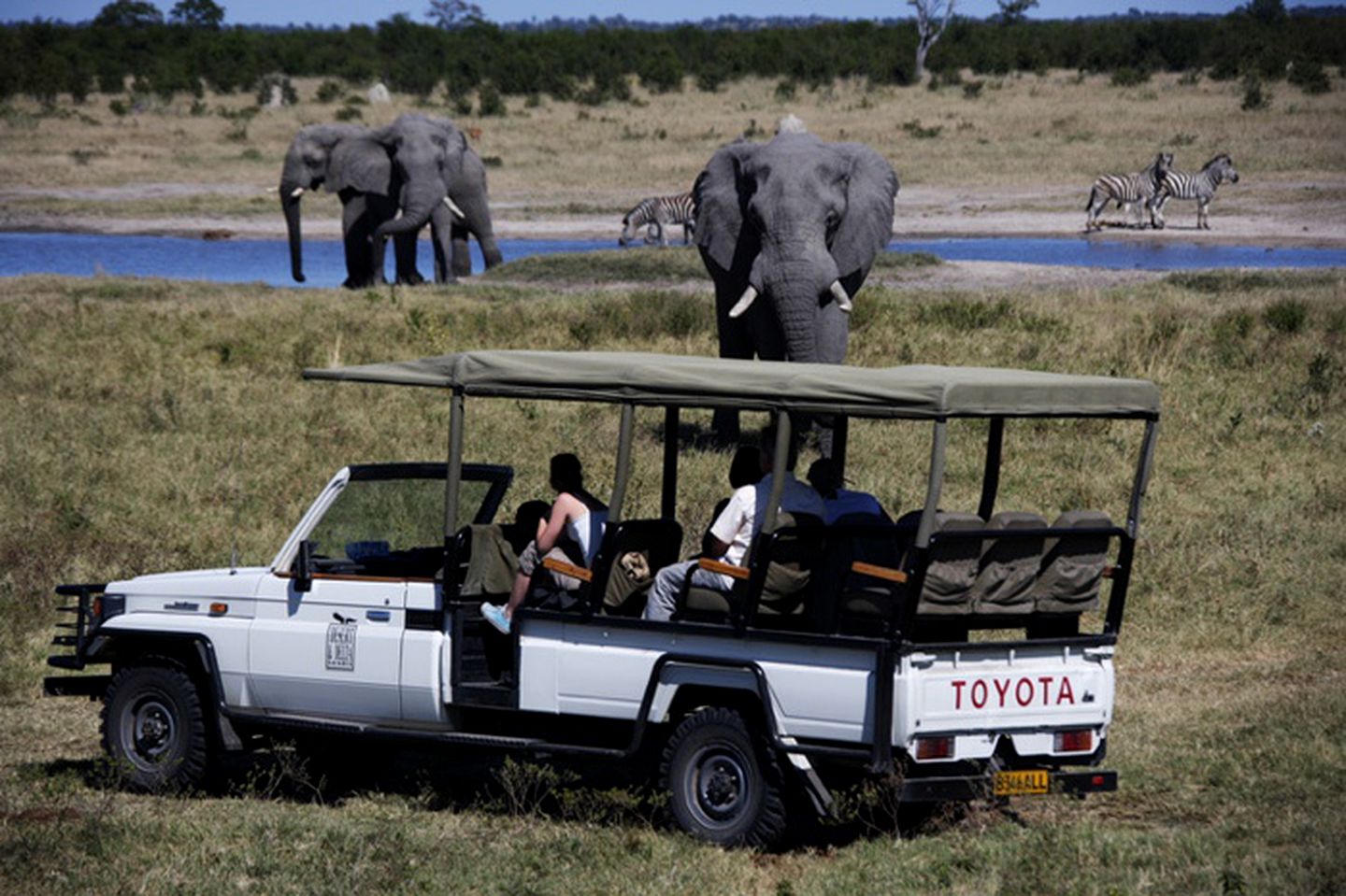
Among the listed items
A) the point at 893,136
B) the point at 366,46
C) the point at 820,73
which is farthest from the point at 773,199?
the point at 366,46

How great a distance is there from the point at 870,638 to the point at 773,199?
31.4 ft

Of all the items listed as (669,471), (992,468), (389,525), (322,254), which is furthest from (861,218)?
(322,254)

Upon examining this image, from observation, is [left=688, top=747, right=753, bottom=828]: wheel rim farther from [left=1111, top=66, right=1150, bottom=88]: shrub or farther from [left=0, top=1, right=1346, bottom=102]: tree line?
[left=1111, top=66, right=1150, bottom=88]: shrub

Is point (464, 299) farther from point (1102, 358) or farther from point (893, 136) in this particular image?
point (893, 136)

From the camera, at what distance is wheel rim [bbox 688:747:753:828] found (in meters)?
9.19

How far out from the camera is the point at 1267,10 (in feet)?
307

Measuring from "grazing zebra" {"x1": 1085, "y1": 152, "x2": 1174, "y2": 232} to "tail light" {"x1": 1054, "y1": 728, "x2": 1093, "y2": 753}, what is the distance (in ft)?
107

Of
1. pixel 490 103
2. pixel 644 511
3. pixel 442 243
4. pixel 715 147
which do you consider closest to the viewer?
pixel 644 511

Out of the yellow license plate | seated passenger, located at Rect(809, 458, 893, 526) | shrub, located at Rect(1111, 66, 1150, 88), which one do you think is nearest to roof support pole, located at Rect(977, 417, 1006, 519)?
seated passenger, located at Rect(809, 458, 893, 526)

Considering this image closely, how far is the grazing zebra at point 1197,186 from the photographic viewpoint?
41688mm

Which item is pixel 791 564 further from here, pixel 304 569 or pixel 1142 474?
pixel 304 569

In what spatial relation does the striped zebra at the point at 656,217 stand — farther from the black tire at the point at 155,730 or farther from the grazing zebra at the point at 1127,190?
the black tire at the point at 155,730

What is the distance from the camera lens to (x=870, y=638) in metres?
8.83

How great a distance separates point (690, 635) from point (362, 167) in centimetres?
2526
